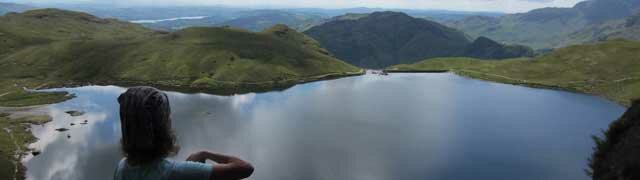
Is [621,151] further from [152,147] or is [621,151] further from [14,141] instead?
[14,141]

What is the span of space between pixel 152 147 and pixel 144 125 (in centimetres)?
35

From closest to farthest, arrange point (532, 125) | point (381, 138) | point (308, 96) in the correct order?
point (381, 138) < point (532, 125) < point (308, 96)

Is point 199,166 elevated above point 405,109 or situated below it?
above

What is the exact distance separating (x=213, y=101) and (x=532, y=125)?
360 feet

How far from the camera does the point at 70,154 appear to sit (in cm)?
10412

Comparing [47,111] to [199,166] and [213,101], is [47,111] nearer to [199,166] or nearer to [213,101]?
[213,101]

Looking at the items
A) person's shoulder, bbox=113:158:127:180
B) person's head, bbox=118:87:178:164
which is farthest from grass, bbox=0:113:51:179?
person's head, bbox=118:87:178:164

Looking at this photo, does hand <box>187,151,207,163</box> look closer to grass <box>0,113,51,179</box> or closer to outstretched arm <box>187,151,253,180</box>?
outstretched arm <box>187,151,253,180</box>

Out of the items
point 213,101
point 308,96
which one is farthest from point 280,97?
point 213,101

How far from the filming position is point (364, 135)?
4685 inches

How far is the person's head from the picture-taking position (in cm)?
647

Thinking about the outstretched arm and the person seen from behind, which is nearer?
the person seen from behind

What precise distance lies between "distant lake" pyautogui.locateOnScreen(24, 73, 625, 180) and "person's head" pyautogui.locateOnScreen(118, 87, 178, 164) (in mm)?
78686

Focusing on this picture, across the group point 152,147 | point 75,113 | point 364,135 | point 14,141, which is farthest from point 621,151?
point 75,113
